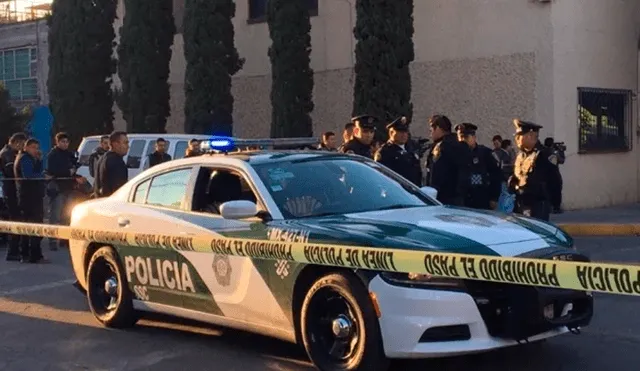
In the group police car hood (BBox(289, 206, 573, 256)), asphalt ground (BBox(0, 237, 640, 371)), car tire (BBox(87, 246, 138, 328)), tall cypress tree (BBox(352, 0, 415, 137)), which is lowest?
asphalt ground (BBox(0, 237, 640, 371))

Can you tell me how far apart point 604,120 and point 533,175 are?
12.9 metres

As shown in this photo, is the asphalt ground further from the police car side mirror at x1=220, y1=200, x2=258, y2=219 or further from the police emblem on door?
the police car side mirror at x1=220, y1=200, x2=258, y2=219

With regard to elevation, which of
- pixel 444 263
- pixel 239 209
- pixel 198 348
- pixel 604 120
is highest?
pixel 604 120

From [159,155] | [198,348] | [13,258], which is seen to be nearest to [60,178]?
[13,258]

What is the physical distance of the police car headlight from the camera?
611 cm

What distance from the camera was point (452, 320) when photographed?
605cm

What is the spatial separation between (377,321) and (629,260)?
6.90 meters

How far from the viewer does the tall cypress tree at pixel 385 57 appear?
20906mm

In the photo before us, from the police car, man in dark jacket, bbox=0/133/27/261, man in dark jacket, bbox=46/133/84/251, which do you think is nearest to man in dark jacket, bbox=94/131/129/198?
the police car

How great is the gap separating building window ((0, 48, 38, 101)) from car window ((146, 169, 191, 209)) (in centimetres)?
2998

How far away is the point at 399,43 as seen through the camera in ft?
69.0

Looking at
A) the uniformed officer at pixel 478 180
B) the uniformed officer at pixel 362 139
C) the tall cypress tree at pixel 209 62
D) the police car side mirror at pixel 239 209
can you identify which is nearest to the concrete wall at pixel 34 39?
the tall cypress tree at pixel 209 62

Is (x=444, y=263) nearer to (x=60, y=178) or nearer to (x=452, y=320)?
(x=452, y=320)

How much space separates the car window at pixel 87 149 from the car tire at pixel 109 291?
10920 millimetres
